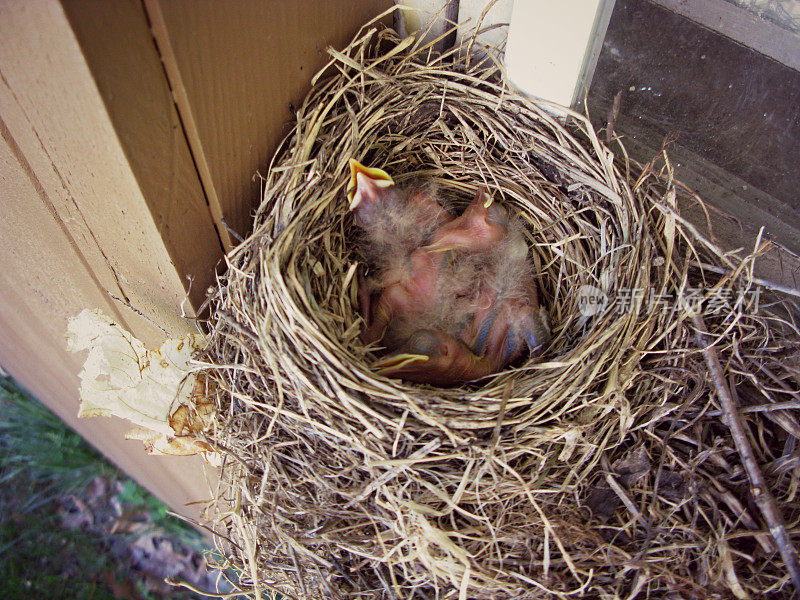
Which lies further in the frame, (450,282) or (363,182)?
(450,282)

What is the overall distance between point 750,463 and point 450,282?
2.15 ft

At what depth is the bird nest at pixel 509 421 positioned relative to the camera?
94 centimetres

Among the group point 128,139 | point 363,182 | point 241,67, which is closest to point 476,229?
point 363,182

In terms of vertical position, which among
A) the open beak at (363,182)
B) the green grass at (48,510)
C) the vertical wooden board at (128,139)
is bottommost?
the green grass at (48,510)

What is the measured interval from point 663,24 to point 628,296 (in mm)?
932

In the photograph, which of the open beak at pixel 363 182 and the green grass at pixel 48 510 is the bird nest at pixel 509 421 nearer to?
the open beak at pixel 363 182

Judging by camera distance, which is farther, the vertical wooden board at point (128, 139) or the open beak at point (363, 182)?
A: the open beak at point (363, 182)

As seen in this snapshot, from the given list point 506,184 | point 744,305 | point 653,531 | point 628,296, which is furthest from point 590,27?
point 653,531

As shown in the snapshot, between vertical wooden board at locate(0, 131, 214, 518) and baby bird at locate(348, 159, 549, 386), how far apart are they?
23.9 inches

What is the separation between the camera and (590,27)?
1001 millimetres

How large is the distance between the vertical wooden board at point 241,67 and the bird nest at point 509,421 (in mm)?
43

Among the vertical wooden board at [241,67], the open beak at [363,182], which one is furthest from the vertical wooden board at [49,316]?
the open beak at [363,182]

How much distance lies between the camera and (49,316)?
5.21 feet

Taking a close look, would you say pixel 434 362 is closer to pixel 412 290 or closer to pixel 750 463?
pixel 412 290
